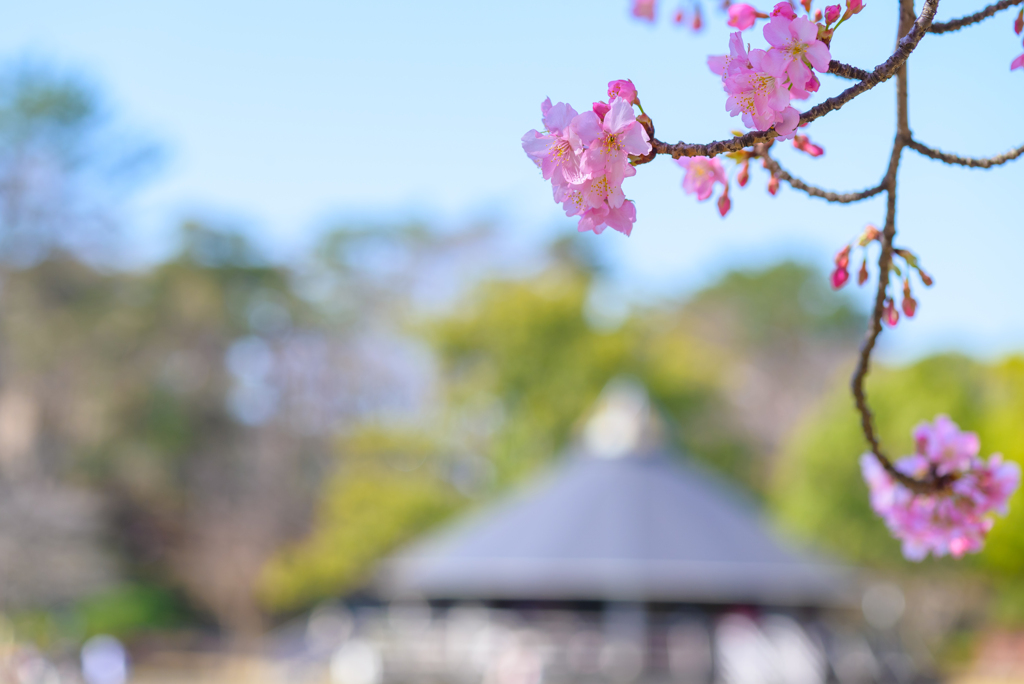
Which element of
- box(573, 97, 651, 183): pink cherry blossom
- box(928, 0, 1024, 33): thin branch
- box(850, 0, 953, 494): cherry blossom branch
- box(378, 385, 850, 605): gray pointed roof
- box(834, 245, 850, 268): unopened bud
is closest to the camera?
box(573, 97, 651, 183): pink cherry blossom

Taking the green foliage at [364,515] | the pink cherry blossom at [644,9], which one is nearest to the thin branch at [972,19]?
the pink cherry blossom at [644,9]

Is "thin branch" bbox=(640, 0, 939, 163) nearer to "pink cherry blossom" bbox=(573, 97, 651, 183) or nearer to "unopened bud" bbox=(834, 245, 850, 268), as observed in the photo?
"pink cherry blossom" bbox=(573, 97, 651, 183)

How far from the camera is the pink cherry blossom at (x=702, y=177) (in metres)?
1.74

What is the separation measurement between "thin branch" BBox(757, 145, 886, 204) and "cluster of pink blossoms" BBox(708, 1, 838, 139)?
1.38 feet

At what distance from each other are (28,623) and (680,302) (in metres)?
23.4

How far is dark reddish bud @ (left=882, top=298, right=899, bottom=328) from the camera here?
1.56 m

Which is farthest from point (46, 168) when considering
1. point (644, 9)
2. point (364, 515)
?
point (644, 9)

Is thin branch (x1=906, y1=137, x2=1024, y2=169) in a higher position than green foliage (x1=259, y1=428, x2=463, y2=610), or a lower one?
lower

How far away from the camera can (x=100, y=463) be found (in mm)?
26609

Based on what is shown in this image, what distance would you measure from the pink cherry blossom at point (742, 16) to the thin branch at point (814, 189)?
28 cm

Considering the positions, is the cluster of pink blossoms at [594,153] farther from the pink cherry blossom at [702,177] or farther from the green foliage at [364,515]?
the green foliage at [364,515]

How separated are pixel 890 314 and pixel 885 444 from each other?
2027 cm

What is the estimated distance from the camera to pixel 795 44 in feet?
3.79

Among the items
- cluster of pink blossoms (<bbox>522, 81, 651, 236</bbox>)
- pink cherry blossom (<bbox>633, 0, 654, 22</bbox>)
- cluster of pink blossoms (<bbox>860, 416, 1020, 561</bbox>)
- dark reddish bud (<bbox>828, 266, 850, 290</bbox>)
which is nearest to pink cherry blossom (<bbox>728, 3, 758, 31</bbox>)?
cluster of pink blossoms (<bbox>522, 81, 651, 236</bbox>)
